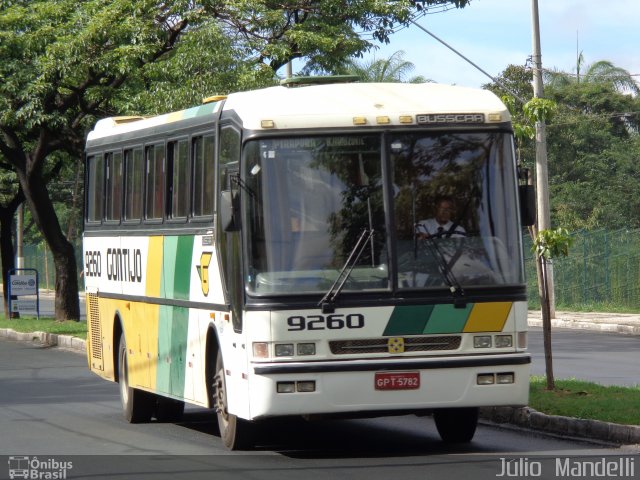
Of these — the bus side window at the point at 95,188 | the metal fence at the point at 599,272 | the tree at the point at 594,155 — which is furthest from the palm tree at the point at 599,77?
the bus side window at the point at 95,188

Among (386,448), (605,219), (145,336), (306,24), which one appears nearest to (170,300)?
(145,336)

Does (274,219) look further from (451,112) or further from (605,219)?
(605,219)

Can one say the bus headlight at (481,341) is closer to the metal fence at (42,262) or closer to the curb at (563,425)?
the curb at (563,425)

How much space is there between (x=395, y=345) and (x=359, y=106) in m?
1.94

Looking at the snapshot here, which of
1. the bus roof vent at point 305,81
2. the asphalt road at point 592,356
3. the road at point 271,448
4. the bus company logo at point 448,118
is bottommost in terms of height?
the road at point 271,448

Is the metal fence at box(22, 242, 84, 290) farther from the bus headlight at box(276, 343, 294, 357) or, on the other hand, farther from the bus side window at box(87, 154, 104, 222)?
the bus headlight at box(276, 343, 294, 357)

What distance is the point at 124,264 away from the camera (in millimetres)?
14812

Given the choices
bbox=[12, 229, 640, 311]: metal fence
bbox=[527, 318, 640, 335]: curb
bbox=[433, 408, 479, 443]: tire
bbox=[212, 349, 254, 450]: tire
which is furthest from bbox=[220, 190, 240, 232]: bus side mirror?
bbox=[12, 229, 640, 311]: metal fence

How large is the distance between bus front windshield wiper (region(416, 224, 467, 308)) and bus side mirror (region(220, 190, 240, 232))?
1416 mm

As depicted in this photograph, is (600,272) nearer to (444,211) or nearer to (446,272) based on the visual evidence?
(444,211)

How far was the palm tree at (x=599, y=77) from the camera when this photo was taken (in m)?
52.8

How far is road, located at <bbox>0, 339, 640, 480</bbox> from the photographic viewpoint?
10.2m

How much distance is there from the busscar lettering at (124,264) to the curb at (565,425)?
3.82 metres

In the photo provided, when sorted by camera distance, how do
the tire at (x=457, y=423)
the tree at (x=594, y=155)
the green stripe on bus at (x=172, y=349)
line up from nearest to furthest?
the tire at (x=457, y=423) < the green stripe on bus at (x=172, y=349) < the tree at (x=594, y=155)
